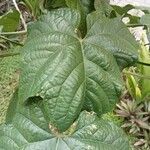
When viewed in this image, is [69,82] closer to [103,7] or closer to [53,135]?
[53,135]

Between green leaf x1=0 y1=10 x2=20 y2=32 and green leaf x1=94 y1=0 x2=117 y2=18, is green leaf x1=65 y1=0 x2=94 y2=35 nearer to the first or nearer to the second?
green leaf x1=94 y1=0 x2=117 y2=18

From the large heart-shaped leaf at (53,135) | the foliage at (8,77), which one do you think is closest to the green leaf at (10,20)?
the large heart-shaped leaf at (53,135)

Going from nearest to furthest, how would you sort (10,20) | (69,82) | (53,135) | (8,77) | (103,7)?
(69,82) → (53,135) → (103,7) → (10,20) → (8,77)

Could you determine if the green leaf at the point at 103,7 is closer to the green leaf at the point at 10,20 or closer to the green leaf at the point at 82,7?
the green leaf at the point at 82,7

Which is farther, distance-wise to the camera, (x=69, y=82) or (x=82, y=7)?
(x=82, y=7)

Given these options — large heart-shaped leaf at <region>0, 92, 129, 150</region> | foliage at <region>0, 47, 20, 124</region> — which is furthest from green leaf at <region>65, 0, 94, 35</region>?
foliage at <region>0, 47, 20, 124</region>

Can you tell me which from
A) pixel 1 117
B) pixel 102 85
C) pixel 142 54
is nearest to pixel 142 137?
pixel 142 54

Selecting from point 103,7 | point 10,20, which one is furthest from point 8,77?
point 103,7

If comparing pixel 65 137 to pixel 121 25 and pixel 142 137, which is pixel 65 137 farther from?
pixel 142 137
